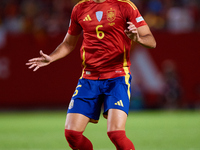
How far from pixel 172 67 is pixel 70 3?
436cm

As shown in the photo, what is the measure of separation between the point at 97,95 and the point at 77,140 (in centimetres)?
58

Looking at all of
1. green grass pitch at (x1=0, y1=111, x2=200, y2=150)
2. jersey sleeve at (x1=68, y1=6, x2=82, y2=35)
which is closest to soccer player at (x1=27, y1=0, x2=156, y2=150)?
jersey sleeve at (x1=68, y1=6, x2=82, y2=35)

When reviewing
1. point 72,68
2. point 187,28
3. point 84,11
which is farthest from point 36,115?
point 84,11

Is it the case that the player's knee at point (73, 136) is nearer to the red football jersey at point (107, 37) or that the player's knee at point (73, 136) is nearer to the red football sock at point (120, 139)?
the red football sock at point (120, 139)

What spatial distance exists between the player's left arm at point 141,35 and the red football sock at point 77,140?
1307 millimetres

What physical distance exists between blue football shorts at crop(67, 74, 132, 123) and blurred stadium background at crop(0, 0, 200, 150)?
10.6 m

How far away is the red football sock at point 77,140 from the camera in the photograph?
5.82m

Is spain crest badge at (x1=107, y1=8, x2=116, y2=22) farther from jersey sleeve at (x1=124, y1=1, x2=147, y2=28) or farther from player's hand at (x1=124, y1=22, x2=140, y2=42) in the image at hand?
player's hand at (x1=124, y1=22, x2=140, y2=42)

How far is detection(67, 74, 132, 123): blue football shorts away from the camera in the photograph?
19.1 feet

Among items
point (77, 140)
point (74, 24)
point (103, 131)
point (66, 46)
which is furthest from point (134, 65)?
point (77, 140)

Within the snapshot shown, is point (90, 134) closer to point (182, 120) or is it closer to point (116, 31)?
point (182, 120)

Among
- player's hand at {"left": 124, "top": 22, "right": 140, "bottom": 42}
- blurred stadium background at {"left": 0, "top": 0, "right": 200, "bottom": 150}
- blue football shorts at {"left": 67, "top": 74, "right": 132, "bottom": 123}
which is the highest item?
player's hand at {"left": 124, "top": 22, "right": 140, "bottom": 42}

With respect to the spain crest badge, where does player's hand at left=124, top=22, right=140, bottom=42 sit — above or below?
below

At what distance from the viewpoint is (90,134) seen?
1095 cm
